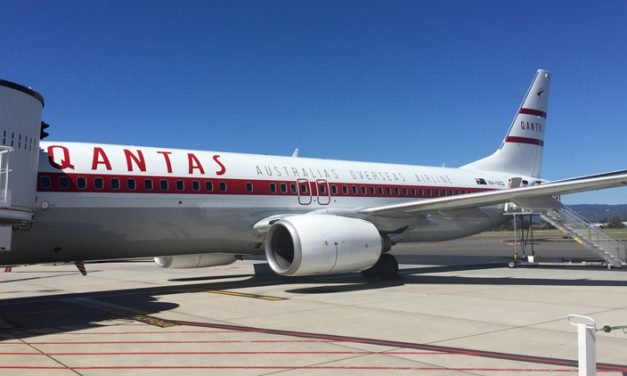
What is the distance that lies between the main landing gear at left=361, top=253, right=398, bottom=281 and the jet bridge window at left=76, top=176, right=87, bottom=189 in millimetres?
8228

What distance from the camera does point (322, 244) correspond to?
40.5ft

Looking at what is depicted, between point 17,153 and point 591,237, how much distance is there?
18028mm

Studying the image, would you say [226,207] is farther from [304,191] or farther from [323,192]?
[323,192]

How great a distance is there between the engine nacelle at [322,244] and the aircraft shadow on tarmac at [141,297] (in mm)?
865

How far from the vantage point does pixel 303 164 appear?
15.9 m

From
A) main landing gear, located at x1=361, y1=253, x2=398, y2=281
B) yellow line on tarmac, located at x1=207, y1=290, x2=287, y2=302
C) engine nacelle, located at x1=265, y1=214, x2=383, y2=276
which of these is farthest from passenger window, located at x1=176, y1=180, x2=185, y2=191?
main landing gear, located at x1=361, y1=253, x2=398, y2=281

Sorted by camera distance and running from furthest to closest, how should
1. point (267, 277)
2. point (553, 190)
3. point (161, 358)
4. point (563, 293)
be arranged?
point (267, 277), point (553, 190), point (563, 293), point (161, 358)

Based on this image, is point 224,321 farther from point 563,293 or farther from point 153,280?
point 153,280

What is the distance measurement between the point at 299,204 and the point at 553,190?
6667mm

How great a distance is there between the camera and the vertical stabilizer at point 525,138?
22125mm

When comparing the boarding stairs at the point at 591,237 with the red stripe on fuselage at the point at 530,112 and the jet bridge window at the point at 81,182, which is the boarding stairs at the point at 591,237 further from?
the jet bridge window at the point at 81,182

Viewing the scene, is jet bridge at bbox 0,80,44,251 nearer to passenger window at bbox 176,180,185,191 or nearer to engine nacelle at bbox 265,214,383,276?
passenger window at bbox 176,180,185,191

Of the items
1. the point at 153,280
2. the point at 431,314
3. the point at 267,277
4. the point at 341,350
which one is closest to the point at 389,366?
the point at 341,350

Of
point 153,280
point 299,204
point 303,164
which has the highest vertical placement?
point 303,164
